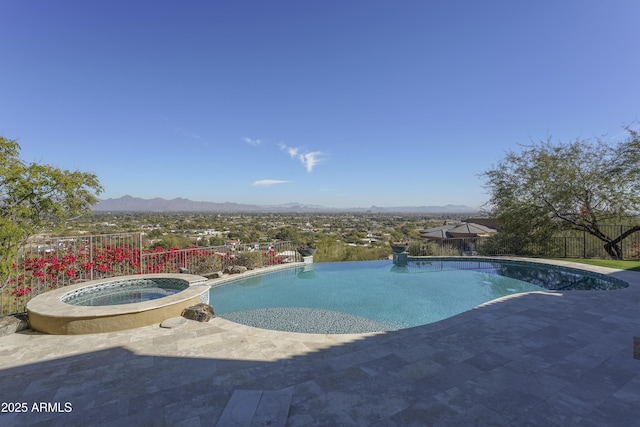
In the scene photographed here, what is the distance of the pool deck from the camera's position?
2500mm

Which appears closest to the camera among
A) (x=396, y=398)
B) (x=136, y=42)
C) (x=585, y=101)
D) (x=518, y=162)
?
(x=396, y=398)

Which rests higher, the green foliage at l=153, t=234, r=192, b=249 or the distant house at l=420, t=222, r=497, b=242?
the distant house at l=420, t=222, r=497, b=242

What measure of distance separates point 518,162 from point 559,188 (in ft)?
6.59

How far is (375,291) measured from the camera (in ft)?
29.0

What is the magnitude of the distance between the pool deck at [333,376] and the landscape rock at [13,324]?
0.45 feet

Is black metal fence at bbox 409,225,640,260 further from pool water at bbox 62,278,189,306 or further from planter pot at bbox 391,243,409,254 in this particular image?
pool water at bbox 62,278,189,306

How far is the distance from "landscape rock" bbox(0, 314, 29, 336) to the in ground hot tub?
134 mm

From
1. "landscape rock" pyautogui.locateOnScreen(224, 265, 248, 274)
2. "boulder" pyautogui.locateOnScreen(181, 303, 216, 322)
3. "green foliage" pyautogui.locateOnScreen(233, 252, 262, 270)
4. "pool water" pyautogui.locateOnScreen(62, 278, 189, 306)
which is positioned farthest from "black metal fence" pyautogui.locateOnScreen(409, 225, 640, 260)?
"boulder" pyautogui.locateOnScreen(181, 303, 216, 322)

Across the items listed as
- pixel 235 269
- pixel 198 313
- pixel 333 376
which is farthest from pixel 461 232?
pixel 333 376

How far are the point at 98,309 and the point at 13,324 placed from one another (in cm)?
134

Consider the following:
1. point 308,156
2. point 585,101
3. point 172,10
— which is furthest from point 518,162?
point 172,10

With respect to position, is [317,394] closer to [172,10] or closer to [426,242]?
[172,10]

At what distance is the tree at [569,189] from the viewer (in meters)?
12.2

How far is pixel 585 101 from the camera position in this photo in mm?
11539
